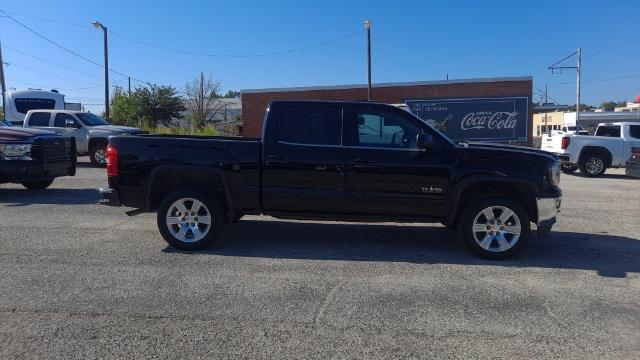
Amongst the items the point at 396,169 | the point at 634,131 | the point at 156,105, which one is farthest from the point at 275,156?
the point at 156,105

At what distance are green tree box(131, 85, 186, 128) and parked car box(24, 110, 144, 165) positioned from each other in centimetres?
2473

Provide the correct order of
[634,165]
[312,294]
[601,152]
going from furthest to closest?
[601,152] → [634,165] → [312,294]

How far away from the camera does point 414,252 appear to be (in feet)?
21.4

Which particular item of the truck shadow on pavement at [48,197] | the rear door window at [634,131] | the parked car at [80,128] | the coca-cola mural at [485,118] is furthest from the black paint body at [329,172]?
the coca-cola mural at [485,118]

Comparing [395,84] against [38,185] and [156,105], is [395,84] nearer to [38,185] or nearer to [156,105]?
[156,105]

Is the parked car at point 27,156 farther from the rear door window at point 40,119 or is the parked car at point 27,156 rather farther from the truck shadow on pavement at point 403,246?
the rear door window at point 40,119

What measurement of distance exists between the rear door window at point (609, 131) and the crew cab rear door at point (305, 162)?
588 inches

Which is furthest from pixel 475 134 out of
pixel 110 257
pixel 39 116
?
pixel 110 257

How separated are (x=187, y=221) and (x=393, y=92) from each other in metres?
30.5

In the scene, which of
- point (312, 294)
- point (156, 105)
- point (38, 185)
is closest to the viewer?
point (312, 294)

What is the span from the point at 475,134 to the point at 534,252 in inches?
1108

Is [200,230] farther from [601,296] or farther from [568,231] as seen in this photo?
[568,231]

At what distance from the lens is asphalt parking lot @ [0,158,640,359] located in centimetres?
390

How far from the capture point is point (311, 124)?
21.4 feet
